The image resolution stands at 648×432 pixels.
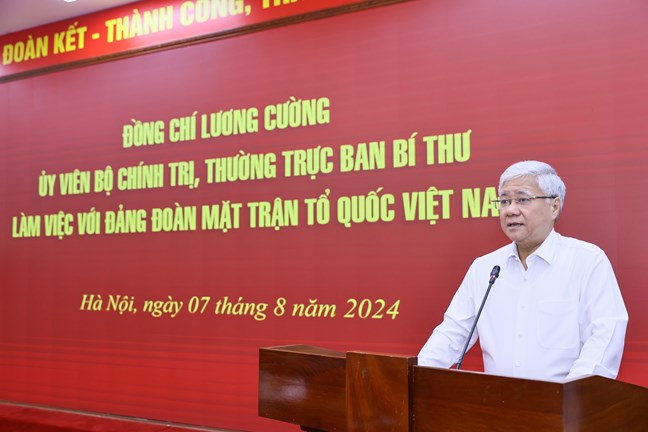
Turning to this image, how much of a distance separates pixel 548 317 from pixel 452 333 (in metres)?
0.32

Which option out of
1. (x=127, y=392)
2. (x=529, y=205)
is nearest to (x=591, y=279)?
(x=529, y=205)

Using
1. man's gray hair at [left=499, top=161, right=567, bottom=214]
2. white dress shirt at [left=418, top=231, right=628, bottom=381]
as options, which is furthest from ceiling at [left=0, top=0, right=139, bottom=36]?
white dress shirt at [left=418, top=231, right=628, bottom=381]

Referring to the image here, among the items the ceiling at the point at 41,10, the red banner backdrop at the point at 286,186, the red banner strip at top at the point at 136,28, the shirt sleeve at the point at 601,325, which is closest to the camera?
the shirt sleeve at the point at 601,325

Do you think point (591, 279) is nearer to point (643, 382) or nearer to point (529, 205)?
point (529, 205)

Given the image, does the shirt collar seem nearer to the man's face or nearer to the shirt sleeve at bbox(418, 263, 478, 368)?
the man's face

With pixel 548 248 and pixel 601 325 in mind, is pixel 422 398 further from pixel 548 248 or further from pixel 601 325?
pixel 548 248

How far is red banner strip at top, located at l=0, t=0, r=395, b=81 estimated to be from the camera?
3.34 metres

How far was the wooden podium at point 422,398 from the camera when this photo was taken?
1228mm

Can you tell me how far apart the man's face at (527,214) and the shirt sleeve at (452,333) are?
0.80 feet

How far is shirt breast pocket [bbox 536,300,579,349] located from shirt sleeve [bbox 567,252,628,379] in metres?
0.03

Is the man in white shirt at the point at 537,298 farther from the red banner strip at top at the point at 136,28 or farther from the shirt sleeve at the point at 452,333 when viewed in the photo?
the red banner strip at top at the point at 136,28

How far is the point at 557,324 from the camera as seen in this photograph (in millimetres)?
1981

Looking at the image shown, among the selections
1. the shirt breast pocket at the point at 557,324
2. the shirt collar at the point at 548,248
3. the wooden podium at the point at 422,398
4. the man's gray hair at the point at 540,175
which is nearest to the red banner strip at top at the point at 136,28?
the man's gray hair at the point at 540,175

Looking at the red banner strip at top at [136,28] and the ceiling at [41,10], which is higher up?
the ceiling at [41,10]
